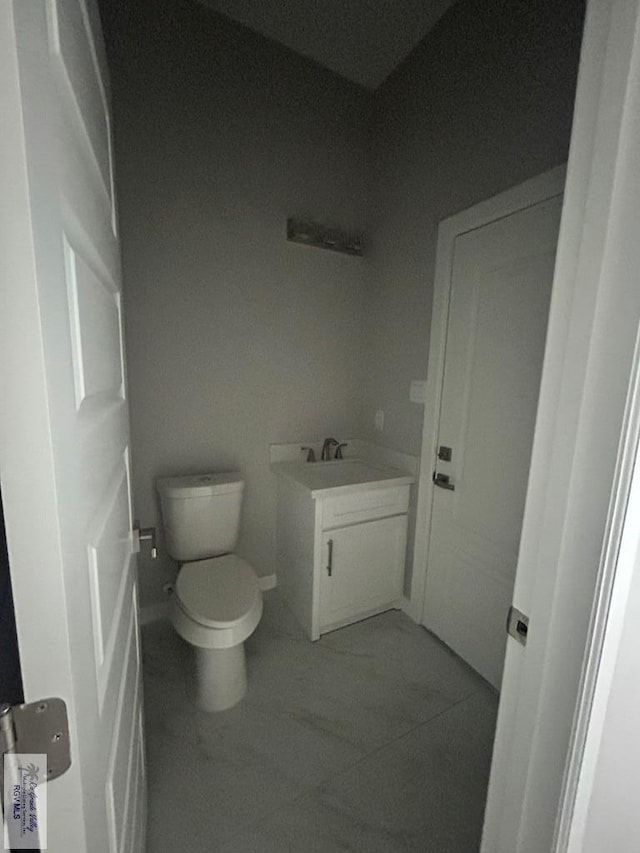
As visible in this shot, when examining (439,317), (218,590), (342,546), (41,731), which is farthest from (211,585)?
(439,317)

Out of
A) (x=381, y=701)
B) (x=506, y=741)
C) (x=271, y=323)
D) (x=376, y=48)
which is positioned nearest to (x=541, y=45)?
(x=376, y=48)

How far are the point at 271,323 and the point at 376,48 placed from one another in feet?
4.73

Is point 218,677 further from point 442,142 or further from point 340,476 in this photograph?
point 442,142

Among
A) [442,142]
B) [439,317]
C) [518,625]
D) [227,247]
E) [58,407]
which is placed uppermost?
[442,142]

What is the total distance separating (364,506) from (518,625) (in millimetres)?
1245

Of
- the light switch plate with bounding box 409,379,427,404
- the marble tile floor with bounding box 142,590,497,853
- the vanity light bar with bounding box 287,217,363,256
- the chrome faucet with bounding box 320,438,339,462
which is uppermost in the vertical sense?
the vanity light bar with bounding box 287,217,363,256

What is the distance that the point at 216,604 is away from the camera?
55.8 inches

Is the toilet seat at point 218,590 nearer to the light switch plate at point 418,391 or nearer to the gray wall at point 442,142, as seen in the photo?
the gray wall at point 442,142

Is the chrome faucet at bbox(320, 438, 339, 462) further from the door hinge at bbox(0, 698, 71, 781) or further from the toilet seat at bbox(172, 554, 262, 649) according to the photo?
the door hinge at bbox(0, 698, 71, 781)

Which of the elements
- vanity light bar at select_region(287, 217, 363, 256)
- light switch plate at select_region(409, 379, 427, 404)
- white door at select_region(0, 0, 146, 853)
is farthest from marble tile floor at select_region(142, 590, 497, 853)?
vanity light bar at select_region(287, 217, 363, 256)

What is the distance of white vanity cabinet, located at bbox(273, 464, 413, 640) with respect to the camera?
1780 mm

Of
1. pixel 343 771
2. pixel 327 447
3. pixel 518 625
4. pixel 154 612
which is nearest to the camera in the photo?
pixel 518 625

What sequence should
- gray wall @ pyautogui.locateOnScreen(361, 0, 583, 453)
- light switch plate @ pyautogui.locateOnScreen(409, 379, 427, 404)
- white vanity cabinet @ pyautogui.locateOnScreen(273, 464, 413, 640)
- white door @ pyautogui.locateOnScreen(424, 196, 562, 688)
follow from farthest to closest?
1. light switch plate @ pyautogui.locateOnScreen(409, 379, 427, 404)
2. white vanity cabinet @ pyautogui.locateOnScreen(273, 464, 413, 640)
3. white door @ pyautogui.locateOnScreen(424, 196, 562, 688)
4. gray wall @ pyautogui.locateOnScreen(361, 0, 583, 453)

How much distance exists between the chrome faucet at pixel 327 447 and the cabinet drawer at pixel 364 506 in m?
0.46
